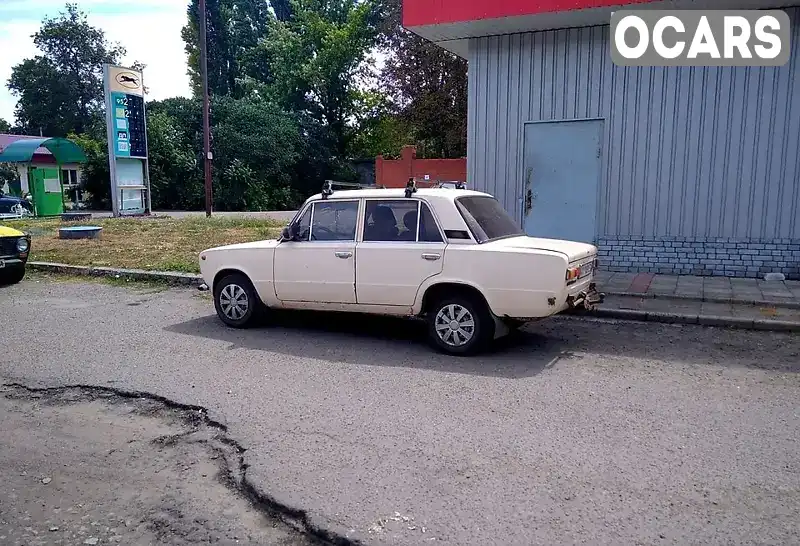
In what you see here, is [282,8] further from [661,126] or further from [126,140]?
[661,126]

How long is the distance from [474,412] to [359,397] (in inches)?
37.1

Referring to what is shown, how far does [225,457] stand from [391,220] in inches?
133

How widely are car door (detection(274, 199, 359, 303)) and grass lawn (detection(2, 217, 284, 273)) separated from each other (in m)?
4.39

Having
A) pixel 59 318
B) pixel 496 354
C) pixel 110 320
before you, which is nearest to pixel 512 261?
pixel 496 354

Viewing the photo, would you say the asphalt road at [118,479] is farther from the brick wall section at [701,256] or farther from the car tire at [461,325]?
the brick wall section at [701,256]

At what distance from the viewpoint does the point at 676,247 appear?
34.3ft

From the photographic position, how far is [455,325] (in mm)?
6430

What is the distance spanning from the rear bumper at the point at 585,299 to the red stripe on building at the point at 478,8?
186 inches

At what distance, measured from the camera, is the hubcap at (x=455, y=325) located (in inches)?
251

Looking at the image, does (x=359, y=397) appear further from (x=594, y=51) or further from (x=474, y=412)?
(x=594, y=51)

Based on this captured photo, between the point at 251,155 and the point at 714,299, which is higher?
the point at 251,155

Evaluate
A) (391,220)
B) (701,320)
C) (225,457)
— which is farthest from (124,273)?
(701,320)

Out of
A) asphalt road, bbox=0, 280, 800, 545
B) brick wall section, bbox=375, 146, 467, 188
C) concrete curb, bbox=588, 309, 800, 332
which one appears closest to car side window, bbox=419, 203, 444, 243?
asphalt road, bbox=0, 280, 800, 545

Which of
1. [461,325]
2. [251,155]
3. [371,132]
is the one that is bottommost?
[461,325]
